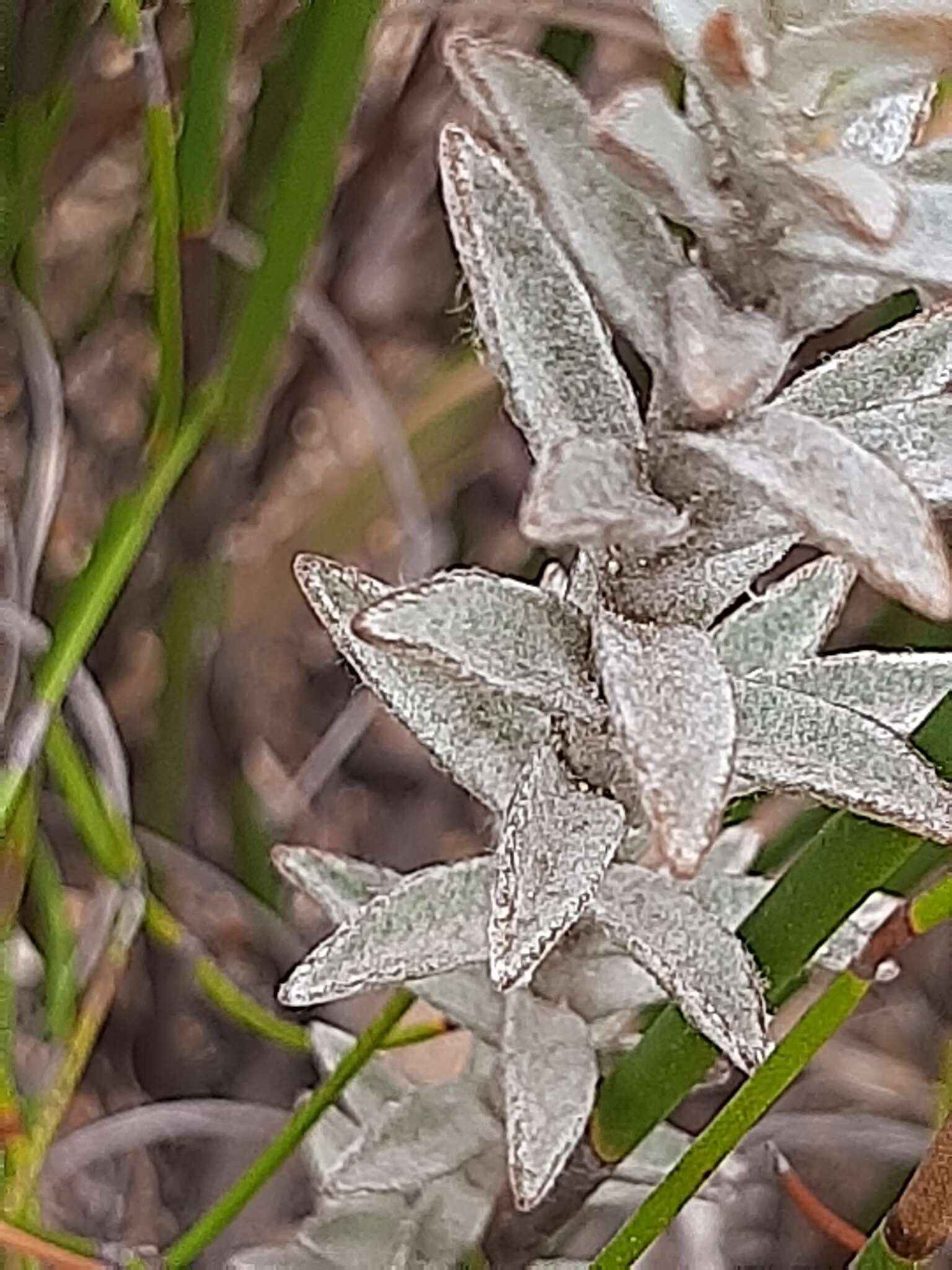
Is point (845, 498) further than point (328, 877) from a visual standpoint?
No

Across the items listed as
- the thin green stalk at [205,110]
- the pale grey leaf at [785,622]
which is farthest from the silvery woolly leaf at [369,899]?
the thin green stalk at [205,110]

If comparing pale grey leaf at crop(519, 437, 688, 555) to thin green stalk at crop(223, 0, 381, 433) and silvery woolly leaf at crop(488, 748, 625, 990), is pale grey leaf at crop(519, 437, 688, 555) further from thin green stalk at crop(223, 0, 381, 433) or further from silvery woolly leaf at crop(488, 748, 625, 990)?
thin green stalk at crop(223, 0, 381, 433)

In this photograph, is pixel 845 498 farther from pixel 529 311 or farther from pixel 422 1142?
pixel 422 1142

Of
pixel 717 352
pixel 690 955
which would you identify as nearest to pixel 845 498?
pixel 717 352

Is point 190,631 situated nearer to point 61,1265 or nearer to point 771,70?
point 61,1265

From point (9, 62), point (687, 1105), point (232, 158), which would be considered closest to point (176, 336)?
point (9, 62)
